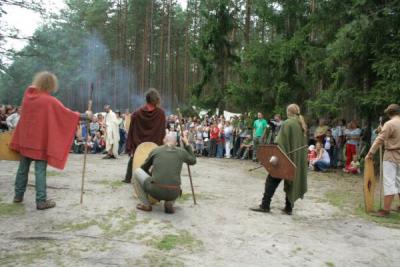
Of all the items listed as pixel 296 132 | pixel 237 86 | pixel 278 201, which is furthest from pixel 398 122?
pixel 237 86

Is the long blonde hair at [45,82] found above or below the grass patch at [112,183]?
above

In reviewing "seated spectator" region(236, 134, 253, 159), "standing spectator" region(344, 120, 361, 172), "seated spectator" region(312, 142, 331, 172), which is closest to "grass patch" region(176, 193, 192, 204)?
"seated spectator" region(312, 142, 331, 172)

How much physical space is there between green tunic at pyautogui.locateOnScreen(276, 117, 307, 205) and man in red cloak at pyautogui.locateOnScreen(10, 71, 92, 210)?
3522 mm

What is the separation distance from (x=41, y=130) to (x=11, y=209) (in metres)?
1.23

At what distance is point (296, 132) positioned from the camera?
290 inches

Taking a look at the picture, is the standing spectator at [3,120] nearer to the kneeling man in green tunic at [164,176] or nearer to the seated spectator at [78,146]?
the seated spectator at [78,146]

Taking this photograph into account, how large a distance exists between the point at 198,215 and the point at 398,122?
381 cm

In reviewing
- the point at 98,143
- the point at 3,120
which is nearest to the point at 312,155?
the point at 98,143

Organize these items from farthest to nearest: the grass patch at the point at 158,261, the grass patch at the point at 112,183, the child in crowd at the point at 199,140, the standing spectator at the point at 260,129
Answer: the child in crowd at the point at 199,140, the standing spectator at the point at 260,129, the grass patch at the point at 112,183, the grass patch at the point at 158,261

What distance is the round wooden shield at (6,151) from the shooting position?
6.70 metres

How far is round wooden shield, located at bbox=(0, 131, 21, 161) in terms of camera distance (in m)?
6.70

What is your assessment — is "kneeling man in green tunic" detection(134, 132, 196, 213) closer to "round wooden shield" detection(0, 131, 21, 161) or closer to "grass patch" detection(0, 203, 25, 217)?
"grass patch" detection(0, 203, 25, 217)

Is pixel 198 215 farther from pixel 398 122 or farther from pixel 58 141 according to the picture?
pixel 398 122

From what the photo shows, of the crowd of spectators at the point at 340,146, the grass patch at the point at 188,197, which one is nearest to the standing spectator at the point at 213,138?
the crowd of spectators at the point at 340,146
